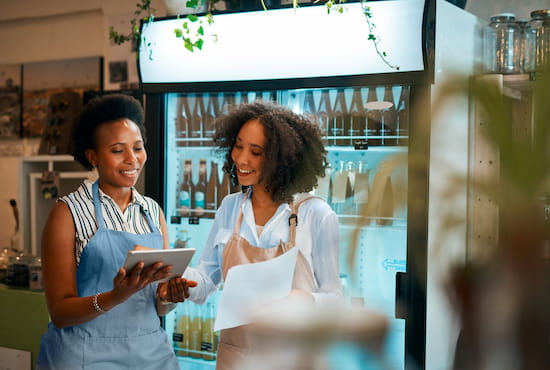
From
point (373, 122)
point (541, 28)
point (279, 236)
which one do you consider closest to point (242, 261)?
point (279, 236)

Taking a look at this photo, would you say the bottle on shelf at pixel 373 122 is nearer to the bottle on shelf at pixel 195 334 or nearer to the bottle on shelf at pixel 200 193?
the bottle on shelf at pixel 200 193

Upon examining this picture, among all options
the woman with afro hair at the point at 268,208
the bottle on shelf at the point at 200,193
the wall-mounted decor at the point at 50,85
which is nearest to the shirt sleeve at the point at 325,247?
the woman with afro hair at the point at 268,208

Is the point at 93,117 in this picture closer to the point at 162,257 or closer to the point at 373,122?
the point at 162,257

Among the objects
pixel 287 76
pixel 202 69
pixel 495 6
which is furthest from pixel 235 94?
pixel 495 6

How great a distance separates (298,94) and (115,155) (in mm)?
829

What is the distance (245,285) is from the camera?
7.27ft

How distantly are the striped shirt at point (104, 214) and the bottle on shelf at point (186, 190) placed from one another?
1.58 feet

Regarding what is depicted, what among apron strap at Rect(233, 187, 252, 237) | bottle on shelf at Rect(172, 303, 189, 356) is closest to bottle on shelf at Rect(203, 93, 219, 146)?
apron strap at Rect(233, 187, 252, 237)

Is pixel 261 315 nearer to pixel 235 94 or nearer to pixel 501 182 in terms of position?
pixel 501 182

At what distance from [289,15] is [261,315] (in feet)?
7.39

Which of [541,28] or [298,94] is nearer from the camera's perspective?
[541,28]

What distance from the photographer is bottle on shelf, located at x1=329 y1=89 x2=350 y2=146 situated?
2564mm

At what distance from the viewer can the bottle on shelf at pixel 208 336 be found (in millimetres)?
2904

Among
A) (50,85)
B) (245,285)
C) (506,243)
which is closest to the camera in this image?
(506,243)
